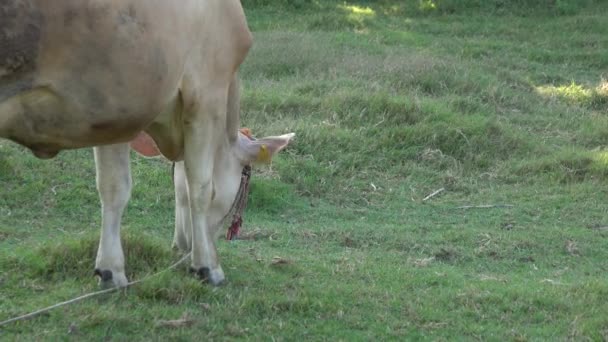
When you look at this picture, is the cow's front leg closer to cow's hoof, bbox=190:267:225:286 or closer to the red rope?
cow's hoof, bbox=190:267:225:286

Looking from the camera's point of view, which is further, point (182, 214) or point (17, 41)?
point (182, 214)

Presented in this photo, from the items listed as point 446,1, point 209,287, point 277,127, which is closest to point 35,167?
point 277,127

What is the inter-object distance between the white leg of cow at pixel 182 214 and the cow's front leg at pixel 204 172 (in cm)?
25

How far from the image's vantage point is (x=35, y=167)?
773cm

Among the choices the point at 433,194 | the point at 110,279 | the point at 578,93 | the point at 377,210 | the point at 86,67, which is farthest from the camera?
the point at 578,93

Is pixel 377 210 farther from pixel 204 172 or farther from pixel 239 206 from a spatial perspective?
pixel 204 172

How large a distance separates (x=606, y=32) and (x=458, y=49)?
2310mm

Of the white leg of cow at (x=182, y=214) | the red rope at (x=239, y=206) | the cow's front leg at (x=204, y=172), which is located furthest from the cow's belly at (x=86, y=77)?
the red rope at (x=239, y=206)

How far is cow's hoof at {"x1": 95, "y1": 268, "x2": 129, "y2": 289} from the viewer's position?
5.37m

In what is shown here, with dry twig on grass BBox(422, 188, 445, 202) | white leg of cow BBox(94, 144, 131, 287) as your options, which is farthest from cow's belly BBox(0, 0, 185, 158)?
dry twig on grass BBox(422, 188, 445, 202)

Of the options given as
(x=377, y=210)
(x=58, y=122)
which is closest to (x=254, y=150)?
(x=58, y=122)

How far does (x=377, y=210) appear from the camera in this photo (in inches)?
306

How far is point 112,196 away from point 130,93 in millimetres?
1102

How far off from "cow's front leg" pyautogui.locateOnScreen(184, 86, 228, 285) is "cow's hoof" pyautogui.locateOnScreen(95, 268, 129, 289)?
0.42 m
